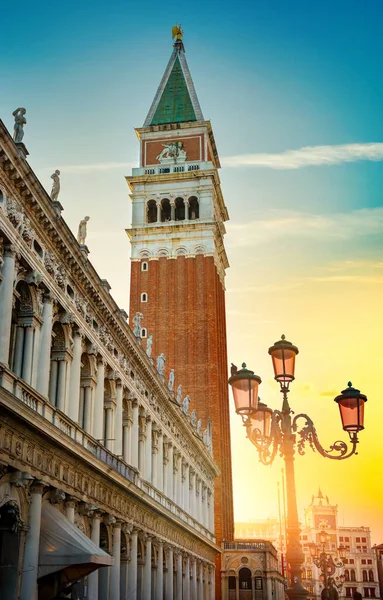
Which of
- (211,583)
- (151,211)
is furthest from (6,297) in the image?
(151,211)

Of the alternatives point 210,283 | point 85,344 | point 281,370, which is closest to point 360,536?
point 210,283

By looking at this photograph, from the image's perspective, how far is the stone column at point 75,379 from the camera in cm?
2300

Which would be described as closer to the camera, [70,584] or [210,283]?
[70,584]

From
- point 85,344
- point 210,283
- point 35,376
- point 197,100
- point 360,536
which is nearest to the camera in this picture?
point 35,376

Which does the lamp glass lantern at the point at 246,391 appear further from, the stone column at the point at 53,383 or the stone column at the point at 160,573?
the stone column at the point at 160,573

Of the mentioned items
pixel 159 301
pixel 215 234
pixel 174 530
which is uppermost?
pixel 215 234

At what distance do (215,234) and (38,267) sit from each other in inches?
1714

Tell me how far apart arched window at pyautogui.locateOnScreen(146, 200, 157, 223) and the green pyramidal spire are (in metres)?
8.81

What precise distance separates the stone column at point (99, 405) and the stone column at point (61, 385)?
351cm

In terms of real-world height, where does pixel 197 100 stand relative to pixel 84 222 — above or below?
above

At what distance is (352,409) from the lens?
48.5 feet

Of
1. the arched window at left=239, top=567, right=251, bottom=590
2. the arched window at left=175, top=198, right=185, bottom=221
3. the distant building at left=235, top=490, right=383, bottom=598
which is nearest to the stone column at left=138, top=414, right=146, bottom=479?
the arched window at left=239, top=567, right=251, bottom=590

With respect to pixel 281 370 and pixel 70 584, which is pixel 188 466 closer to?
pixel 70 584

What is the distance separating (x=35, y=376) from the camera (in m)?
20.2
